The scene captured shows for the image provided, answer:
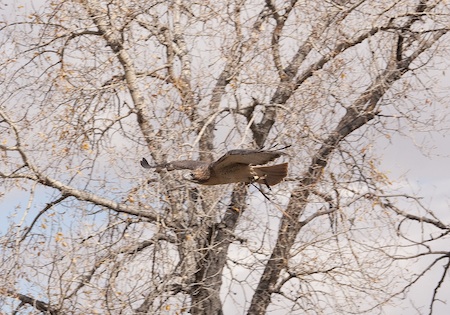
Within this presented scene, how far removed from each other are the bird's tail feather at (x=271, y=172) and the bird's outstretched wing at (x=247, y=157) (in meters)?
0.20

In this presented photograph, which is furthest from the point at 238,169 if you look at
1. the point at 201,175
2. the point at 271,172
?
the point at 201,175

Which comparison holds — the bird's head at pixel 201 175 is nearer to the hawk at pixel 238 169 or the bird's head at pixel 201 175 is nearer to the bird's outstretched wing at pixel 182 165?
the hawk at pixel 238 169

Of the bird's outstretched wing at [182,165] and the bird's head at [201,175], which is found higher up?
the bird's outstretched wing at [182,165]

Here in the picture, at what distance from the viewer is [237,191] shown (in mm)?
10109

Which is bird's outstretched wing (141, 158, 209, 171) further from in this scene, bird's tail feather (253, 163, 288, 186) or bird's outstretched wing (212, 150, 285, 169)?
bird's tail feather (253, 163, 288, 186)

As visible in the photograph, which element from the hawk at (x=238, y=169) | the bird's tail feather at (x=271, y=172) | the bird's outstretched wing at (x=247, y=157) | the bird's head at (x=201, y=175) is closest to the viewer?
the bird's outstretched wing at (x=247, y=157)

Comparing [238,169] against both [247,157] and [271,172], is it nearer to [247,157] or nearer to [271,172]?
[271,172]

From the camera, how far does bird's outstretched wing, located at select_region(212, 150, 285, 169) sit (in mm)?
7130

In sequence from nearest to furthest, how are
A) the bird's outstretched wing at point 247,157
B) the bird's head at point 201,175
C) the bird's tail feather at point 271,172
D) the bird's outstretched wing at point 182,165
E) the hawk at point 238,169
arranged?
the bird's outstretched wing at point 247,157, the hawk at point 238,169, the bird's tail feather at point 271,172, the bird's head at point 201,175, the bird's outstretched wing at point 182,165

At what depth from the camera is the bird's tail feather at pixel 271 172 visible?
7812 millimetres

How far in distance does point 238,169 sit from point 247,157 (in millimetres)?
434

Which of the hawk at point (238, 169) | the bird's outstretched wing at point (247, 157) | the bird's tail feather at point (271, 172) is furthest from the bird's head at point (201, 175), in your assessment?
the bird's tail feather at point (271, 172)

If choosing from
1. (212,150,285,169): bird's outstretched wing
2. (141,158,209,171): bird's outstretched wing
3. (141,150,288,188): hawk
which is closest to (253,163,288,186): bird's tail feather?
(141,150,288,188): hawk

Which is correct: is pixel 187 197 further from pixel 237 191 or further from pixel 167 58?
pixel 167 58
